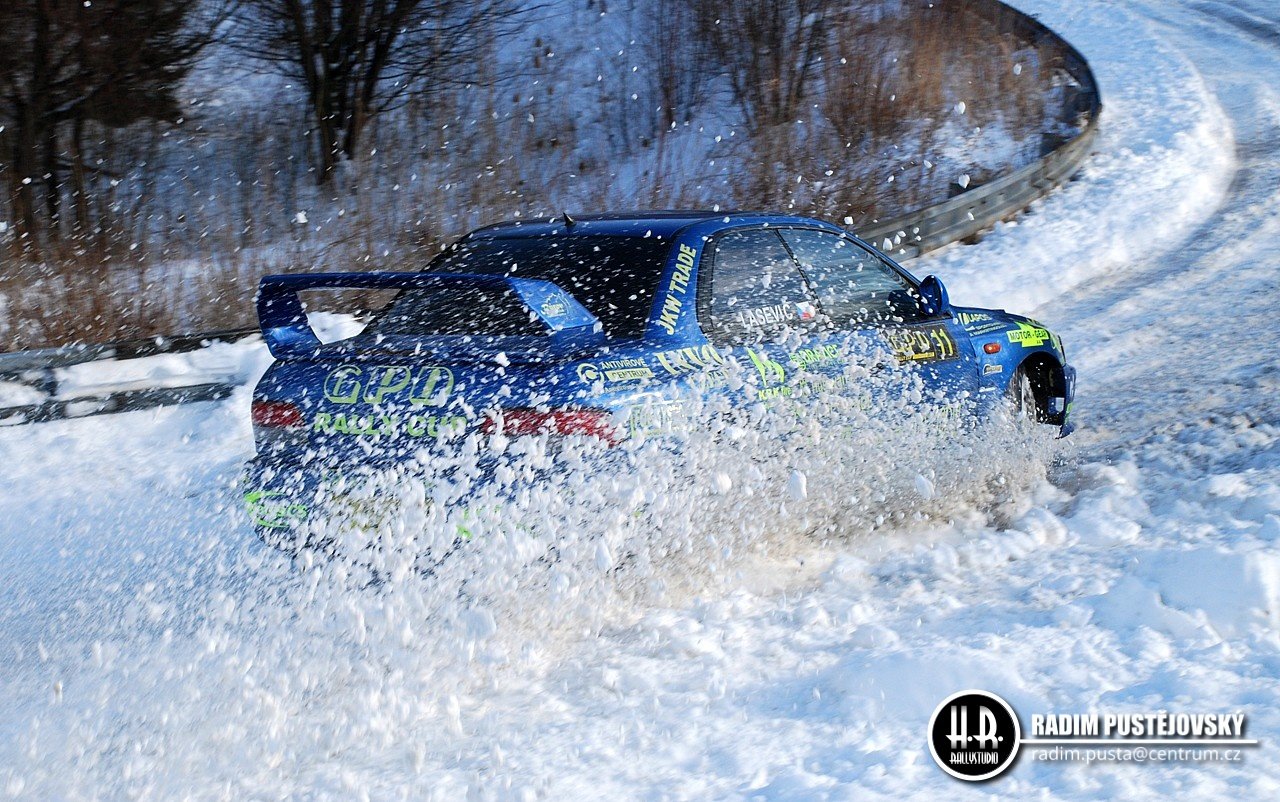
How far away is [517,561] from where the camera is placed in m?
3.66

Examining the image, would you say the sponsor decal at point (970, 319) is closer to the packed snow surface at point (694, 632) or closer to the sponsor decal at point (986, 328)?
the sponsor decal at point (986, 328)

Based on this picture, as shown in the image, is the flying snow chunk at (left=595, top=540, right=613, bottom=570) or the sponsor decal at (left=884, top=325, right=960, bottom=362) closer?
the flying snow chunk at (left=595, top=540, right=613, bottom=570)

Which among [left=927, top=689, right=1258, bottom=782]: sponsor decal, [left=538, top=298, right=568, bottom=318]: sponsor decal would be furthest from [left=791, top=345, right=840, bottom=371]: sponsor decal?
[left=927, top=689, right=1258, bottom=782]: sponsor decal

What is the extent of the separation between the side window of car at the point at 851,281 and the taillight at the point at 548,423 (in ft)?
4.88

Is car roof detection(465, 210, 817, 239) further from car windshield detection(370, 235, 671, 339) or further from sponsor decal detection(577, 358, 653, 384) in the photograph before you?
sponsor decal detection(577, 358, 653, 384)

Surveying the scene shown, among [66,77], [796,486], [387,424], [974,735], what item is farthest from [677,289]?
[66,77]

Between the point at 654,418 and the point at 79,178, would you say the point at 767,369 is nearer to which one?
the point at 654,418

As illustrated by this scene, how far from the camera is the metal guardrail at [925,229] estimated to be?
7062 mm

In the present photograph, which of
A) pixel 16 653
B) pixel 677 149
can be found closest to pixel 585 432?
pixel 16 653

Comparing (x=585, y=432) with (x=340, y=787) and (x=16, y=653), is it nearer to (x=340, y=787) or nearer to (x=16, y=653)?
(x=340, y=787)

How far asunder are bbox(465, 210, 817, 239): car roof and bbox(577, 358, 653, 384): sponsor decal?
733mm

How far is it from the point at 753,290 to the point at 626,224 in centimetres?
56

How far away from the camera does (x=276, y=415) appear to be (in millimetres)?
4109

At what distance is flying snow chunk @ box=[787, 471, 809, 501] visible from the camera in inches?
169
